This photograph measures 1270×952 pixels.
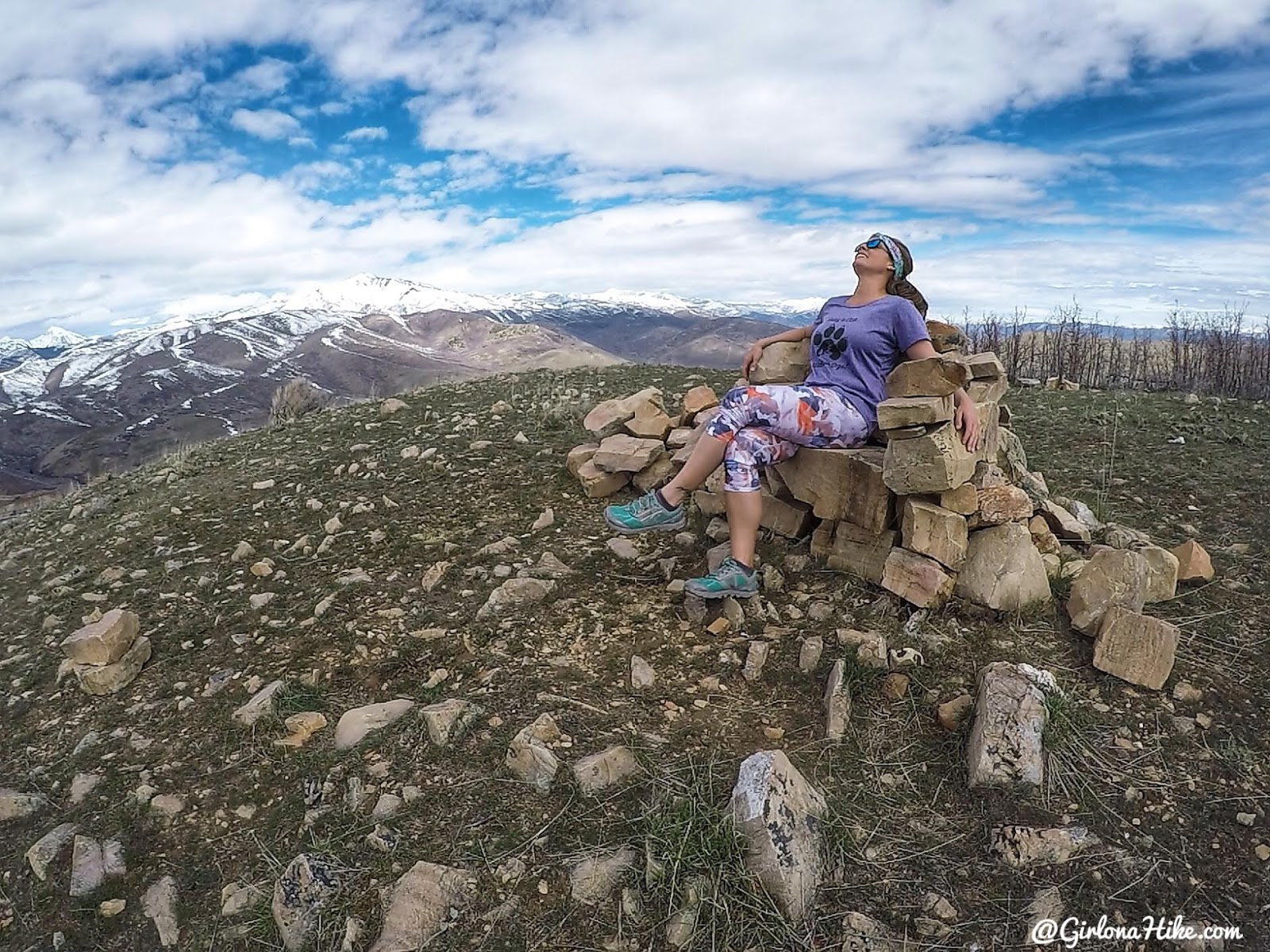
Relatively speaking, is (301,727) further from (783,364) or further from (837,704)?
(783,364)

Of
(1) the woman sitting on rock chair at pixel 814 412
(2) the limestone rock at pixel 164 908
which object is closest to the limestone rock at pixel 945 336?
(1) the woman sitting on rock chair at pixel 814 412

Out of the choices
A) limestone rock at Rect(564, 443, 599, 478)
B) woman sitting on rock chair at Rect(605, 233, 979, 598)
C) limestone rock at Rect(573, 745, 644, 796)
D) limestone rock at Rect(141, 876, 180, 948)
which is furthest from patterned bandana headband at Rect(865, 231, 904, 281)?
limestone rock at Rect(141, 876, 180, 948)

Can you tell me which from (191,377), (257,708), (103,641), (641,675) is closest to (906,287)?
(641,675)

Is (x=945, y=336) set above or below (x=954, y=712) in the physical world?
above

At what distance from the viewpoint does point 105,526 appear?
6.89 metres

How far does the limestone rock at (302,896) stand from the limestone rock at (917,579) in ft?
10.1

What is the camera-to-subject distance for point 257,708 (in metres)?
3.80

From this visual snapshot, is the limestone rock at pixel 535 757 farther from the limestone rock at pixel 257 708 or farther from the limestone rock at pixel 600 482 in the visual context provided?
the limestone rock at pixel 600 482

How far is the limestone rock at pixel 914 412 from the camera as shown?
12.9 feet

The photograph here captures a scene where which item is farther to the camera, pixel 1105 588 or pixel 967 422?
pixel 967 422

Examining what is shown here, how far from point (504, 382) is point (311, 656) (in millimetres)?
6699

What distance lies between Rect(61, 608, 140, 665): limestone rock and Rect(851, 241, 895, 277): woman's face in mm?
5012

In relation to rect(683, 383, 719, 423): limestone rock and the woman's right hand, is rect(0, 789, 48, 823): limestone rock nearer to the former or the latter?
the woman's right hand

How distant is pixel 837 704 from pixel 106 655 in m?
4.10
